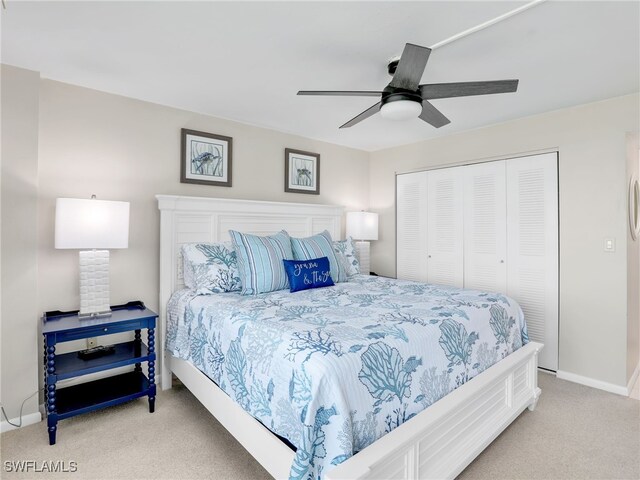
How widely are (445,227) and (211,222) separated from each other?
2.50m

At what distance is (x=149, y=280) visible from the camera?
9.67ft

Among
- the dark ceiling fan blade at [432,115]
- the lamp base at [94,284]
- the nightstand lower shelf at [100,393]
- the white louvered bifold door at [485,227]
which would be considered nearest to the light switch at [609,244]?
the white louvered bifold door at [485,227]

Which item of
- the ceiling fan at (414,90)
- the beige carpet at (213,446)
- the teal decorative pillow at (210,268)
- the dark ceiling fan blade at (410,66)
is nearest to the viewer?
the dark ceiling fan blade at (410,66)

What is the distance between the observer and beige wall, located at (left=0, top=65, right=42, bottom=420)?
88.3 inches

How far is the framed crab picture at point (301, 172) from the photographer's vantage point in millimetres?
3866

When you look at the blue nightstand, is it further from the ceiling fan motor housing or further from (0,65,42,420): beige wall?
the ceiling fan motor housing

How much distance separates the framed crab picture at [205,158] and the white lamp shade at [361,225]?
61.3 inches

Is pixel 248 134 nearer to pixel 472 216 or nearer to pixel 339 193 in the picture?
pixel 339 193

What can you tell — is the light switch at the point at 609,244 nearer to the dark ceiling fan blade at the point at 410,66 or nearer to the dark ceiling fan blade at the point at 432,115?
the dark ceiling fan blade at the point at 432,115

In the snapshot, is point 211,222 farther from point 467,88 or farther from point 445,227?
point 445,227

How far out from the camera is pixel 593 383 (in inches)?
116

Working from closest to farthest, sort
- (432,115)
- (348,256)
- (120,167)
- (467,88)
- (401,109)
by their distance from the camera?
(467,88)
(401,109)
(432,115)
(120,167)
(348,256)

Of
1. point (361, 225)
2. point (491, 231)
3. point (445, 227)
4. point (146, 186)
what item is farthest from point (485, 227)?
point (146, 186)

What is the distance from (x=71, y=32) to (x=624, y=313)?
423cm
